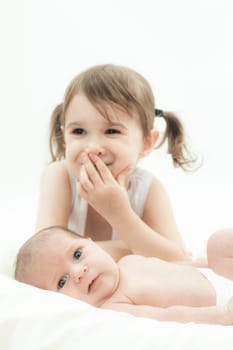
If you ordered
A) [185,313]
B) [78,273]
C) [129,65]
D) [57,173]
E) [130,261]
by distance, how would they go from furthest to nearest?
[129,65] → [57,173] → [130,261] → [78,273] → [185,313]

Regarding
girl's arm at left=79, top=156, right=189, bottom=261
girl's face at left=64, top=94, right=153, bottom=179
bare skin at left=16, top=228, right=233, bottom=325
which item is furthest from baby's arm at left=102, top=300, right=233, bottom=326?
girl's face at left=64, top=94, right=153, bottom=179

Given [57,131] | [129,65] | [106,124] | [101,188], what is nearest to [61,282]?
[101,188]

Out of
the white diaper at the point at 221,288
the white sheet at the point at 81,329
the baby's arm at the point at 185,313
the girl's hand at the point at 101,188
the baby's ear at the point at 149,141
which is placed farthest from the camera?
the baby's ear at the point at 149,141

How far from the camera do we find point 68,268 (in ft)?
4.12

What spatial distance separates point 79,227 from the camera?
197 cm

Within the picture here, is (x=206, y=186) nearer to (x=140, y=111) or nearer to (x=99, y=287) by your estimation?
(x=140, y=111)

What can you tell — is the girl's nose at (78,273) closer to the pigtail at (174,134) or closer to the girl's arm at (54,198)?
the girl's arm at (54,198)

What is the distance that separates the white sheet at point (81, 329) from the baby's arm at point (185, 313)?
134 millimetres

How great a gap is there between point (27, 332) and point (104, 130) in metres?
0.80

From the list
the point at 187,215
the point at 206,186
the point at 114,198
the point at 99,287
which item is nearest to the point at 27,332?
the point at 99,287

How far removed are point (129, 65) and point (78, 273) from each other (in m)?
1.76

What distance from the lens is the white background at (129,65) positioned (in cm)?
276

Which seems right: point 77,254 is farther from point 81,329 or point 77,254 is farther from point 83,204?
point 83,204

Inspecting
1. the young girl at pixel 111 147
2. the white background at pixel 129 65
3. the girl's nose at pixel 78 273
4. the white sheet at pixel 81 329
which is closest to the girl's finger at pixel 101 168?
the young girl at pixel 111 147
